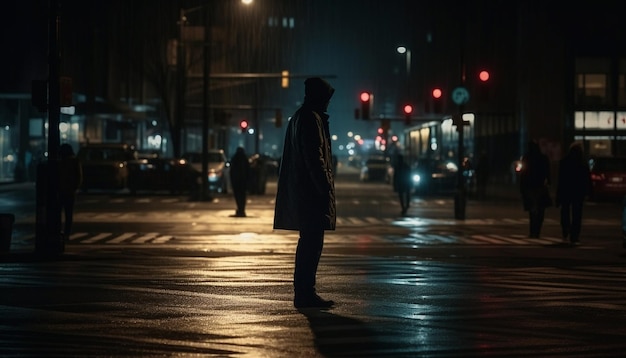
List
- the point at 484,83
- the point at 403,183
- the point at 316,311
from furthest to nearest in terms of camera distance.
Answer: the point at 484,83, the point at 403,183, the point at 316,311

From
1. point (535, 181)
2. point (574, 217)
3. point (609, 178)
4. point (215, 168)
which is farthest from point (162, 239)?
point (215, 168)

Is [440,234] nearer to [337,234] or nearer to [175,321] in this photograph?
[337,234]

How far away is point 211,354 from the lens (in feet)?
28.4

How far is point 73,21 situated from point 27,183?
503 inches

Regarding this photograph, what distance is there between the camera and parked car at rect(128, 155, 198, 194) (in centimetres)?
4794

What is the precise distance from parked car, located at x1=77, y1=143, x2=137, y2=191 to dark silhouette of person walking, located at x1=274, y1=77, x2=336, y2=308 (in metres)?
38.3

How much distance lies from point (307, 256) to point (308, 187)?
2.22ft

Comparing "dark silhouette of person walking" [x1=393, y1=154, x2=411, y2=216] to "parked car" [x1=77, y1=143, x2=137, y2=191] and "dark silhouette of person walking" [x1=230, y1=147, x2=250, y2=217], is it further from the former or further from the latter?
"parked car" [x1=77, y1=143, x2=137, y2=191]

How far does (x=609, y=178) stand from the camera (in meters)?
43.2

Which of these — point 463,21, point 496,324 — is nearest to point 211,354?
point 496,324


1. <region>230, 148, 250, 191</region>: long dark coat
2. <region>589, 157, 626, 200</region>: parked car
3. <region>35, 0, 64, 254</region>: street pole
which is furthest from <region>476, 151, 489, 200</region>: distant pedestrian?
<region>35, 0, 64, 254</region>: street pole

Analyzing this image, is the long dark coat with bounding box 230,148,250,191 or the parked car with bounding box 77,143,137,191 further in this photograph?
→ the parked car with bounding box 77,143,137,191

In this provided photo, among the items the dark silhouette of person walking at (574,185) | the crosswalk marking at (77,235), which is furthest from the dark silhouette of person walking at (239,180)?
the dark silhouette of person walking at (574,185)

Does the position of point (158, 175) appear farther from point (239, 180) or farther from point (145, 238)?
point (145, 238)
